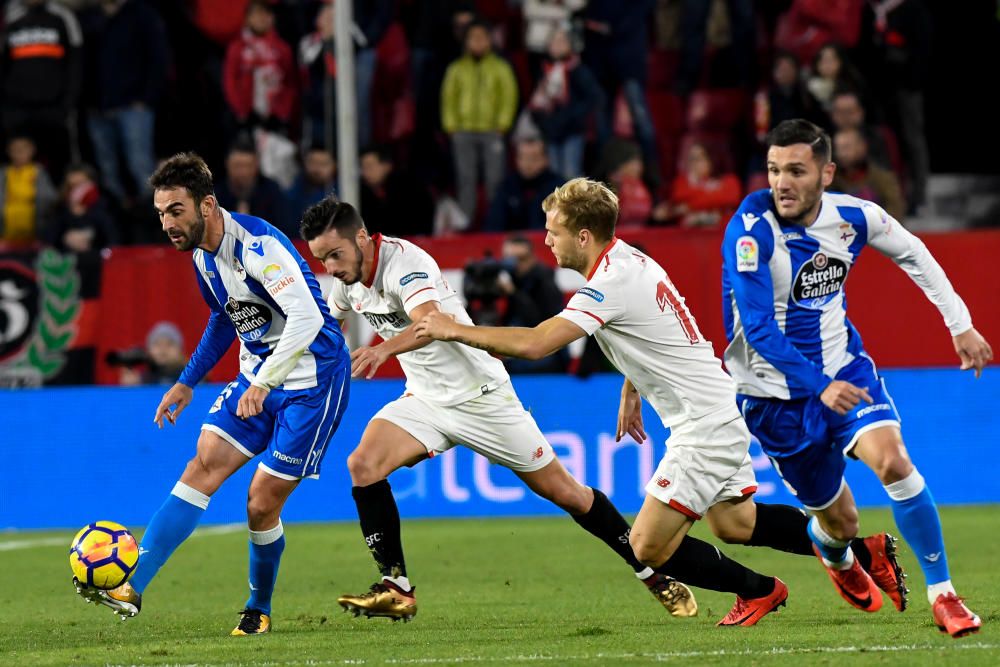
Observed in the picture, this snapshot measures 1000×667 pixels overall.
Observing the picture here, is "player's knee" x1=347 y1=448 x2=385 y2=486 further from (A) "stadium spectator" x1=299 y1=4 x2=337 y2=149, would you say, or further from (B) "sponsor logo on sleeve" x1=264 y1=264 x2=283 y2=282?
(A) "stadium spectator" x1=299 y1=4 x2=337 y2=149

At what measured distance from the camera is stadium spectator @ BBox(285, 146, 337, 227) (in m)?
16.2

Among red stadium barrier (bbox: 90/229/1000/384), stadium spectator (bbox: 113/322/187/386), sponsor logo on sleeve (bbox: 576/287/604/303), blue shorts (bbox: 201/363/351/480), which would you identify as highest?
sponsor logo on sleeve (bbox: 576/287/604/303)

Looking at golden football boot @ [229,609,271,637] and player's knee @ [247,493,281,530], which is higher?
player's knee @ [247,493,281,530]

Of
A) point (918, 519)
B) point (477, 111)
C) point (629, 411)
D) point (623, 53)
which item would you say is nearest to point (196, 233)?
point (629, 411)

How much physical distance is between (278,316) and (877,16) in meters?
10.6

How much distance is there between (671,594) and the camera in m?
8.17

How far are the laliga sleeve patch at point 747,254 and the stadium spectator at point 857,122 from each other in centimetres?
866

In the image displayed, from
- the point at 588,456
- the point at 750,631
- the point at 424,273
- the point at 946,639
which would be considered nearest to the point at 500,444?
the point at 424,273

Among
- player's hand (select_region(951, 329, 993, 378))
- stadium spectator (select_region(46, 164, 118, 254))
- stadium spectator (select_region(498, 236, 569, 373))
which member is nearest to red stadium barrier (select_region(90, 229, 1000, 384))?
stadium spectator (select_region(46, 164, 118, 254))

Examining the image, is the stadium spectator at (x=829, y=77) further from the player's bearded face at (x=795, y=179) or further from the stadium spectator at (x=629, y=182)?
the player's bearded face at (x=795, y=179)

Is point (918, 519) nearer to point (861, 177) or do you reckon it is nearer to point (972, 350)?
point (972, 350)

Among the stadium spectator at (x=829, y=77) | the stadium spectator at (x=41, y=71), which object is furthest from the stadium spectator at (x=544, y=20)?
the stadium spectator at (x=41, y=71)

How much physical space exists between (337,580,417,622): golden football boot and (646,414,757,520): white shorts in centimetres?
135

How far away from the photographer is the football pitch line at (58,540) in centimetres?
1320
